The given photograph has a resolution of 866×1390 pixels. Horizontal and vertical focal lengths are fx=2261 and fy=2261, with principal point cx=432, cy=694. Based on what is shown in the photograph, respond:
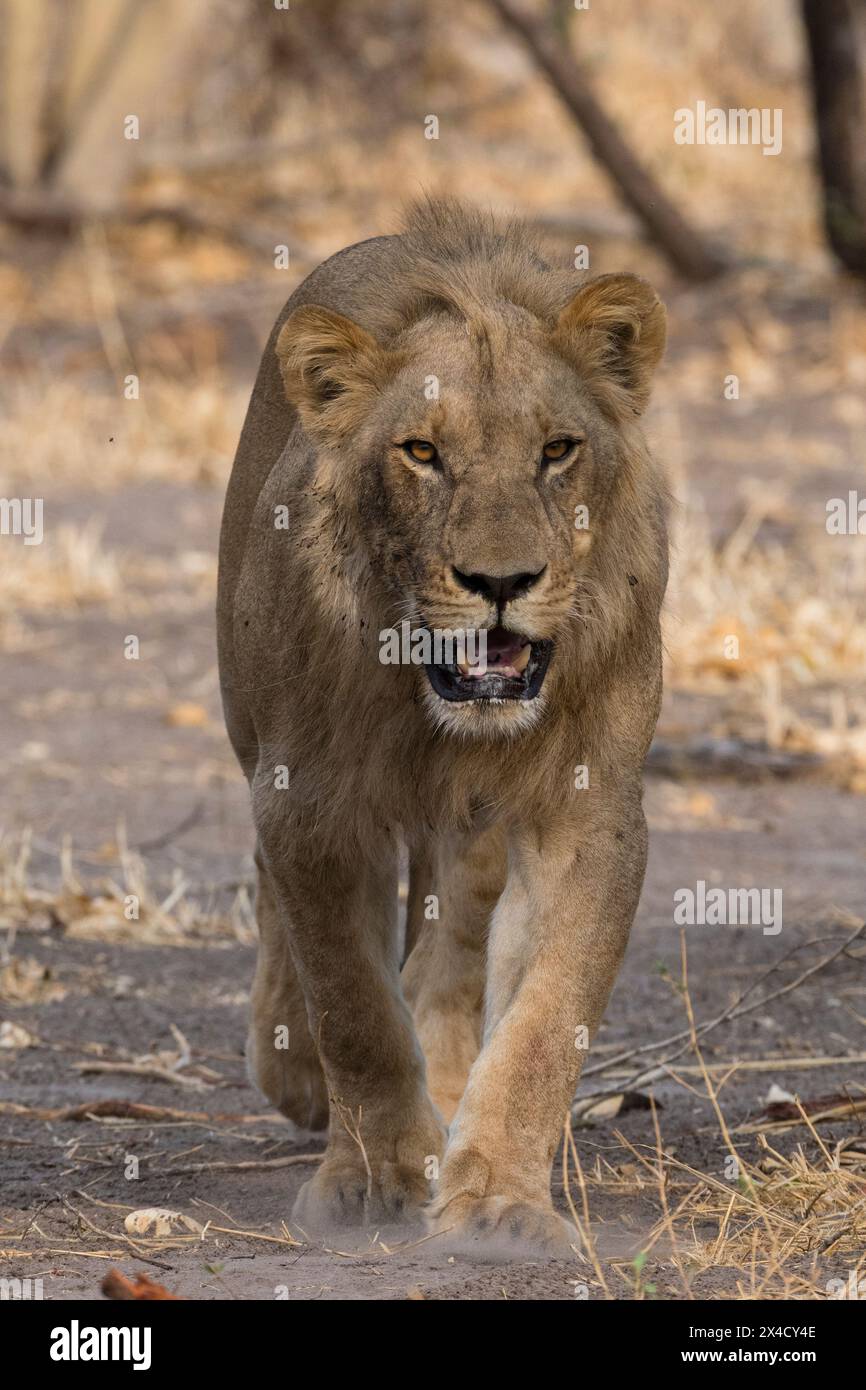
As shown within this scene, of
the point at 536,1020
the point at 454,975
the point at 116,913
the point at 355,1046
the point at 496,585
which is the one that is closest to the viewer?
the point at 496,585

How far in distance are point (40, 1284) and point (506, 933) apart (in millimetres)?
935

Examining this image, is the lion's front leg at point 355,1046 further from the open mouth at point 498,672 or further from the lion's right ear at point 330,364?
the lion's right ear at point 330,364

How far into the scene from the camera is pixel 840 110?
1206 cm

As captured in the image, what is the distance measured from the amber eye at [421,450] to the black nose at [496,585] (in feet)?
0.68

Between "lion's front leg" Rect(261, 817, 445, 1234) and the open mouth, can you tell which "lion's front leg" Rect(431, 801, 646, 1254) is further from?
the open mouth

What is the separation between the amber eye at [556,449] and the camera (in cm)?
332

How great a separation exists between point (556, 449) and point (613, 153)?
9797mm

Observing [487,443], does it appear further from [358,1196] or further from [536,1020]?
[358,1196]

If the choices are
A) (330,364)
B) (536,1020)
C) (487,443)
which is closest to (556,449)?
(487,443)

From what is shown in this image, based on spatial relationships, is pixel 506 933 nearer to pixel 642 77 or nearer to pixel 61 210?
pixel 61 210

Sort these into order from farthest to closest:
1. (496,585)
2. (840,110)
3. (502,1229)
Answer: (840,110)
(502,1229)
(496,585)

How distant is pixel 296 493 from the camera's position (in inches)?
144

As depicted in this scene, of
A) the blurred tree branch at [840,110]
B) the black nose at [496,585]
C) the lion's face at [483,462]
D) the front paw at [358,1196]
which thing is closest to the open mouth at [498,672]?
the lion's face at [483,462]

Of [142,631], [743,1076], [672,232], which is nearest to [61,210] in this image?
[672,232]
